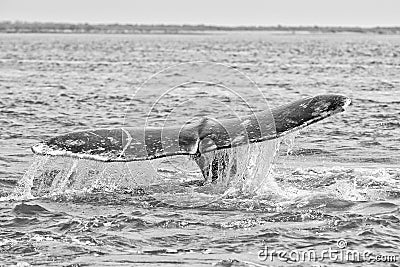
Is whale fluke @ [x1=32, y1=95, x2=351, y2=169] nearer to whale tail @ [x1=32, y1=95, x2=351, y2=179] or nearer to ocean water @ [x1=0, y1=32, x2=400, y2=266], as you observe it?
whale tail @ [x1=32, y1=95, x2=351, y2=179]

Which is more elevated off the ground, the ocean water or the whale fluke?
the whale fluke

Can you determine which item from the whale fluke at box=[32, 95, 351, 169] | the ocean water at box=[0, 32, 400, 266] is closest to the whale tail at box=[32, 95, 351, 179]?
the whale fluke at box=[32, 95, 351, 169]

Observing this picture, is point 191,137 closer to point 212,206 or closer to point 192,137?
point 192,137

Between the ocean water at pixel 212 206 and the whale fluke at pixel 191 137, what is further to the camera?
the whale fluke at pixel 191 137

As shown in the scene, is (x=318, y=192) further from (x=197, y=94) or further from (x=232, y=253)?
(x=197, y=94)

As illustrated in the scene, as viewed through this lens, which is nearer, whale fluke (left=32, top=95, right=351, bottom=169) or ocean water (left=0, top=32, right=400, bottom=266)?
ocean water (left=0, top=32, right=400, bottom=266)

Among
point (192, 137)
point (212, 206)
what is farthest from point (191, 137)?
point (212, 206)

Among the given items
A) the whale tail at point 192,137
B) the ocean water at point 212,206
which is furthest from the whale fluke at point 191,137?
the ocean water at point 212,206

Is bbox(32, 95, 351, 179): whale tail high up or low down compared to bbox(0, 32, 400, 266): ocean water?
up

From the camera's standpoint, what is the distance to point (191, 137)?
27.0 feet

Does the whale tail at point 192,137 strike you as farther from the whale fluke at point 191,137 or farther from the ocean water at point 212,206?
the ocean water at point 212,206

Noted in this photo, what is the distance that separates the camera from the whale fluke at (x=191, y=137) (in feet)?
26.0

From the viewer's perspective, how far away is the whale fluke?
7930mm

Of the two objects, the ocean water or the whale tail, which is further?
the whale tail
